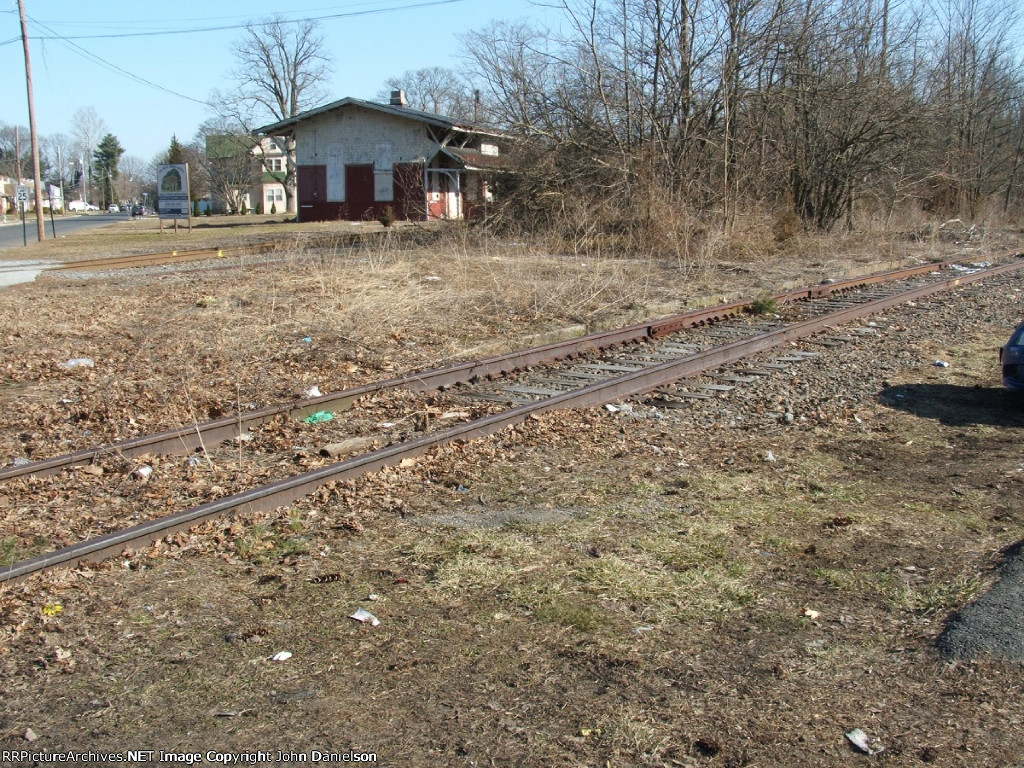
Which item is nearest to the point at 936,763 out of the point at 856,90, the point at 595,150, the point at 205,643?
the point at 205,643

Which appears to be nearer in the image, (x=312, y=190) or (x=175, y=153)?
(x=312, y=190)

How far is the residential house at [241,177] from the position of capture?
86.9m

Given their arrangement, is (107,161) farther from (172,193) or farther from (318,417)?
(318,417)

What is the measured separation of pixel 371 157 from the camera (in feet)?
155

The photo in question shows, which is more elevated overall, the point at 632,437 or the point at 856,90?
the point at 856,90

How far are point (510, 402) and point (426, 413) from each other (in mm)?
943

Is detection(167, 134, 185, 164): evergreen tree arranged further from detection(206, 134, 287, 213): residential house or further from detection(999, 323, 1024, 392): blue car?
detection(999, 323, 1024, 392): blue car

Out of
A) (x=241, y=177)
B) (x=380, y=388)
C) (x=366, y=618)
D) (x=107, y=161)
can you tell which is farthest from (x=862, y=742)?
(x=107, y=161)

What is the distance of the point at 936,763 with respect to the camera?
119 inches

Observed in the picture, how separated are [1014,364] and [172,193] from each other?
35.2 m

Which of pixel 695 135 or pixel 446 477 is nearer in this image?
pixel 446 477

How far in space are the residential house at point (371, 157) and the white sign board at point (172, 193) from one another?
9947 millimetres

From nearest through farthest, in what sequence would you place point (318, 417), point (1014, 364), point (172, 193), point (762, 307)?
point (318, 417)
point (1014, 364)
point (762, 307)
point (172, 193)

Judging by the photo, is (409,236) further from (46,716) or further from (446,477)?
(46,716)
